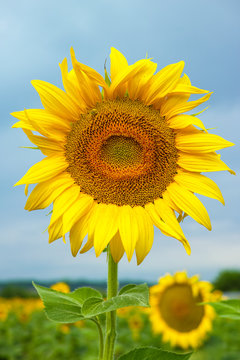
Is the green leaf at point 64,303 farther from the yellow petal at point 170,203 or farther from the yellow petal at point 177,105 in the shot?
the yellow petal at point 177,105

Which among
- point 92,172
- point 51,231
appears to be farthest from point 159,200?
point 51,231

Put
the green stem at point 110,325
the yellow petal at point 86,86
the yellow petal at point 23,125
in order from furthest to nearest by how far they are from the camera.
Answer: the yellow petal at point 23,125, the yellow petal at point 86,86, the green stem at point 110,325

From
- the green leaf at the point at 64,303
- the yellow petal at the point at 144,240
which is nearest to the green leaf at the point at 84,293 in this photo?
the green leaf at the point at 64,303

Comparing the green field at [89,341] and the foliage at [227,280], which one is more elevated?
the foliage at [227,280]

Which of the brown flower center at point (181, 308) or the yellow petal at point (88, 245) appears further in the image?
the brown flower center at point (181, 308)

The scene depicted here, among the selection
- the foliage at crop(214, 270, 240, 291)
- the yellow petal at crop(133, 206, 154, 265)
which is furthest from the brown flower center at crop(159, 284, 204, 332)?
the foliage at crop(214, 270, 240, 291)

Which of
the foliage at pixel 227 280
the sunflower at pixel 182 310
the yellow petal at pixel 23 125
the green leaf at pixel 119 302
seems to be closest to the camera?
the green leaf at pixel 119 302

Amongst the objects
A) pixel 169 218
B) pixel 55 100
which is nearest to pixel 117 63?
pixel 55 100
